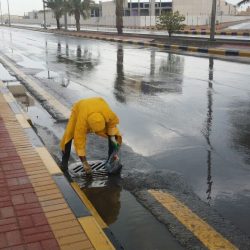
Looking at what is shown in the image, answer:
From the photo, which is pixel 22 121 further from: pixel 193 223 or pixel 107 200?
pixel 193 223

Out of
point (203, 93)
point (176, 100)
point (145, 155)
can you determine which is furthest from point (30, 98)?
point (145, 155)

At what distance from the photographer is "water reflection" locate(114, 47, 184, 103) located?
1063 centimetres

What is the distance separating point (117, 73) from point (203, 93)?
4719 millimetres

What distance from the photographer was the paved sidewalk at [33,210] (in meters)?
3.42

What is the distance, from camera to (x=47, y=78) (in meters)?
13.4

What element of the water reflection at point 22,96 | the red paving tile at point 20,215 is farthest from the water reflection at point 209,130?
the water reflection at point 22,96

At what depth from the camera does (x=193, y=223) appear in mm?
3945

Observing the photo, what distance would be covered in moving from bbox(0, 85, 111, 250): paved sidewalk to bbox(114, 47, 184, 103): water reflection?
181 inches

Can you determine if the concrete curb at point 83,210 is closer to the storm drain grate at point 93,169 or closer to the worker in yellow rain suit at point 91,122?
the storm drain grate at point 93,169

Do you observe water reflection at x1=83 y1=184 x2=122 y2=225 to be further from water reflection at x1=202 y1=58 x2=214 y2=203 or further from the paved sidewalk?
water reflection at x1=202 y1=58 x2=214 y2=203

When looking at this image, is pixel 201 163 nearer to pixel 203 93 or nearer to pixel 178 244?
pixel 178 244

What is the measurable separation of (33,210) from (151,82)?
866 cm

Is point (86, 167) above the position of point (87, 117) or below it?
below

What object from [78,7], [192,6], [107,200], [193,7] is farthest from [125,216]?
[193,7]
